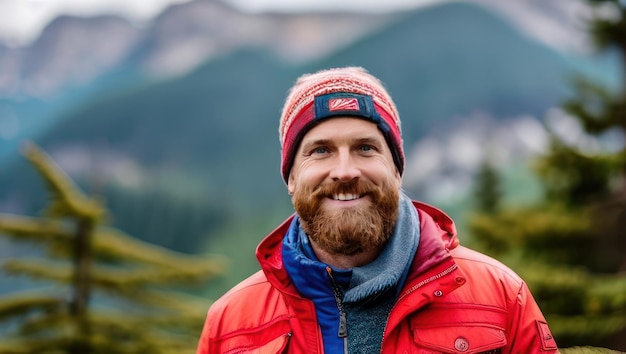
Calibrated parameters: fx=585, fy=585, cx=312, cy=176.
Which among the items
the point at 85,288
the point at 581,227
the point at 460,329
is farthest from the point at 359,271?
the point at 581,227

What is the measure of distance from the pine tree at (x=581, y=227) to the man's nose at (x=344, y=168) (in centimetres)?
563

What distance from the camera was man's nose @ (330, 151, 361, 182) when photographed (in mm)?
2209

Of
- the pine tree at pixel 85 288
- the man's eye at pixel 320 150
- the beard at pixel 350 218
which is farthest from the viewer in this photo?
the pine tree at pixel 85 288

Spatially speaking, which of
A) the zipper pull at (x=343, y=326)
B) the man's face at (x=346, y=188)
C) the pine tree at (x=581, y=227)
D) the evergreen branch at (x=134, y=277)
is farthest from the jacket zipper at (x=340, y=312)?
the pine tree at (x=581, y=227)

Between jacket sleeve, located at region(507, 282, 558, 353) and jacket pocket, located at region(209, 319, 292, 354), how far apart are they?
2.68ft

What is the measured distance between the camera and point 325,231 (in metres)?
2.29

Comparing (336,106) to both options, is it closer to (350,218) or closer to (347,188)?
(347,188)

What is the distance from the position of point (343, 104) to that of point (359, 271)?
0.66 meters

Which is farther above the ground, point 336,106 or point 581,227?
point 581,227

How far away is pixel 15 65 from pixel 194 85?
24.2 metres

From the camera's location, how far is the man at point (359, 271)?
2.10m

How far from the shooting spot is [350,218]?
2.24 metres

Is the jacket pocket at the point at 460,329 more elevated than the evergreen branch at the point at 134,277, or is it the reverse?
the evergreen branch at the point at 134,277

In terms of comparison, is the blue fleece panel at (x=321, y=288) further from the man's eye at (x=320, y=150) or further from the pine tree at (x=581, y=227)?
the pine tree at (x=581, y=227)
